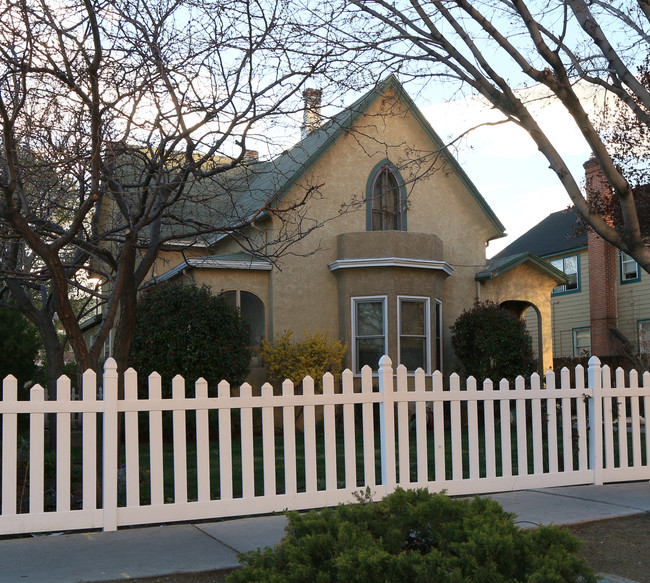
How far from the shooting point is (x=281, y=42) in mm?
7984

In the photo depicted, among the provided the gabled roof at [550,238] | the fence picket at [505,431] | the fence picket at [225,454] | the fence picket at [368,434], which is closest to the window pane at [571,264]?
the gabled roof at [550,238]

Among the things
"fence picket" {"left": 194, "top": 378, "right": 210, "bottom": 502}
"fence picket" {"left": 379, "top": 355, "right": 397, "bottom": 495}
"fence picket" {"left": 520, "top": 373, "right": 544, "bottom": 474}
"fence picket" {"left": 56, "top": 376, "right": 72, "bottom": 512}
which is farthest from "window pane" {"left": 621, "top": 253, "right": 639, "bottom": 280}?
"fence picket" {"left": 56, "top": 376, "right": 72, "bottom": 512}

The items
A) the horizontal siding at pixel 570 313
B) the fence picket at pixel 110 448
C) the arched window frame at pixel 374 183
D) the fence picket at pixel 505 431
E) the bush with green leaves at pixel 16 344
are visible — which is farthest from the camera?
the horizontal siding at pixel 570 313

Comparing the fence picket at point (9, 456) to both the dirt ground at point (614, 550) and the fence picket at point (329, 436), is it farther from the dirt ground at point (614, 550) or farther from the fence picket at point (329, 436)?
the fence picket at point (329, 436)

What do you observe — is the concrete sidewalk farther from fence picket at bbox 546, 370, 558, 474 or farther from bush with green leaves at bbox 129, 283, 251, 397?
bush with green leaves at bbox 129, 283, 251, 397

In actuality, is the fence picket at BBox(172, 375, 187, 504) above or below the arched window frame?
below

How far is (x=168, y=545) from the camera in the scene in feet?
18.3

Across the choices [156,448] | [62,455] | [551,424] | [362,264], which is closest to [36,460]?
[62,455]

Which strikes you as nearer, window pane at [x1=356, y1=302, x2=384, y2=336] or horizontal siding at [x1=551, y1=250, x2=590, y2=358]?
window pane at [x1=356, y1=302, x2=384, y2=336]

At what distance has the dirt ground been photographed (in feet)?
15.8

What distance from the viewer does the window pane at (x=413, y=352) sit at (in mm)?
16922

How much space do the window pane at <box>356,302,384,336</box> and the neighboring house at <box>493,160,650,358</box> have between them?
9.61 meters

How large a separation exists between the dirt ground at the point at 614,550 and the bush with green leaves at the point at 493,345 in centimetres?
1001

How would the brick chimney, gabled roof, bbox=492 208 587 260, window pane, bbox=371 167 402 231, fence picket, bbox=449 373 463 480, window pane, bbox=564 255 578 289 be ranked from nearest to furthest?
fence picket, bbox=449 373 463 480, window pane, bbox=371 167 402 231, the brick chimney, window pane, bbox=564 255 578 289, gabled roof, bbox=492 208 587 260
